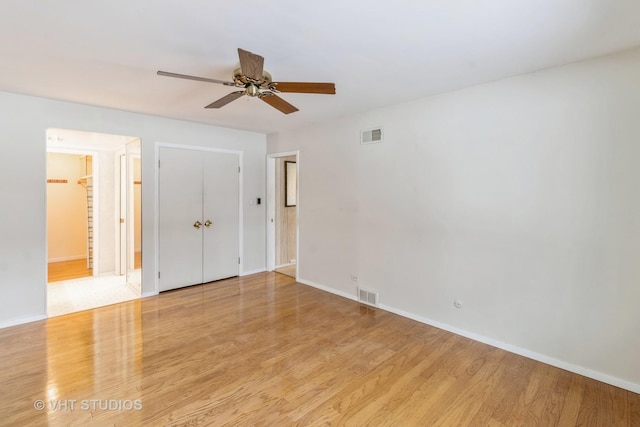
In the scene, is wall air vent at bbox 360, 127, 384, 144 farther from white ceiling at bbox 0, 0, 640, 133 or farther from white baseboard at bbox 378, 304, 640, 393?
white baseboard at bbox 378, 304, 640, 393

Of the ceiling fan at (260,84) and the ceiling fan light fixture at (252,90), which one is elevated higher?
the ceiling fan at (260,84)

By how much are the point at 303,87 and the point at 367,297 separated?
9.01 feet

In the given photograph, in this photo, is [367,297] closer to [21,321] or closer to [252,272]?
[252,272]

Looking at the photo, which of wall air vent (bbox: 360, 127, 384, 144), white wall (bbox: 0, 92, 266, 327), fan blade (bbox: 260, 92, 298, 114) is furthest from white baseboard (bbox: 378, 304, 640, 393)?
white wall (bbox: 0, 92, 266, 327)

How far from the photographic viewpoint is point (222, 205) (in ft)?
16.4

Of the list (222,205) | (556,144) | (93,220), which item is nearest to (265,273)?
(222,205)

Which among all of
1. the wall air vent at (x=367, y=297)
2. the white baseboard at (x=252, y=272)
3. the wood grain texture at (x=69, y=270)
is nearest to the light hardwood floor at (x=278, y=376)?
the wall air vent at (x=367, y=297)

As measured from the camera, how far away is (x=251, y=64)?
205 cm

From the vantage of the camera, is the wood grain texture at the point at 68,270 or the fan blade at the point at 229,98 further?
the wood grain texture at the point at 68,270

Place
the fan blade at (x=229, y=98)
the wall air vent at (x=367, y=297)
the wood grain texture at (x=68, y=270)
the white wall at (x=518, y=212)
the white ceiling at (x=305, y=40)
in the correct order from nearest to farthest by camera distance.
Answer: the white ceiling at (x=305, y=40) → the white wall at (x=518, y=212) → the fan blade at (x=229, y=98) → the wall air vent at (x=367, y=297) → the wood grain texture at (x=68, y=270)

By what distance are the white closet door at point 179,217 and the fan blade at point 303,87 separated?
2.73 m

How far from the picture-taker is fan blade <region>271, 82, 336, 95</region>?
234 cm

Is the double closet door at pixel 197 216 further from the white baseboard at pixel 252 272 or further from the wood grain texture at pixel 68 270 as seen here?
the wood grain texture at pixel 68 270

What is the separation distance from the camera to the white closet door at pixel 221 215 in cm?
483
